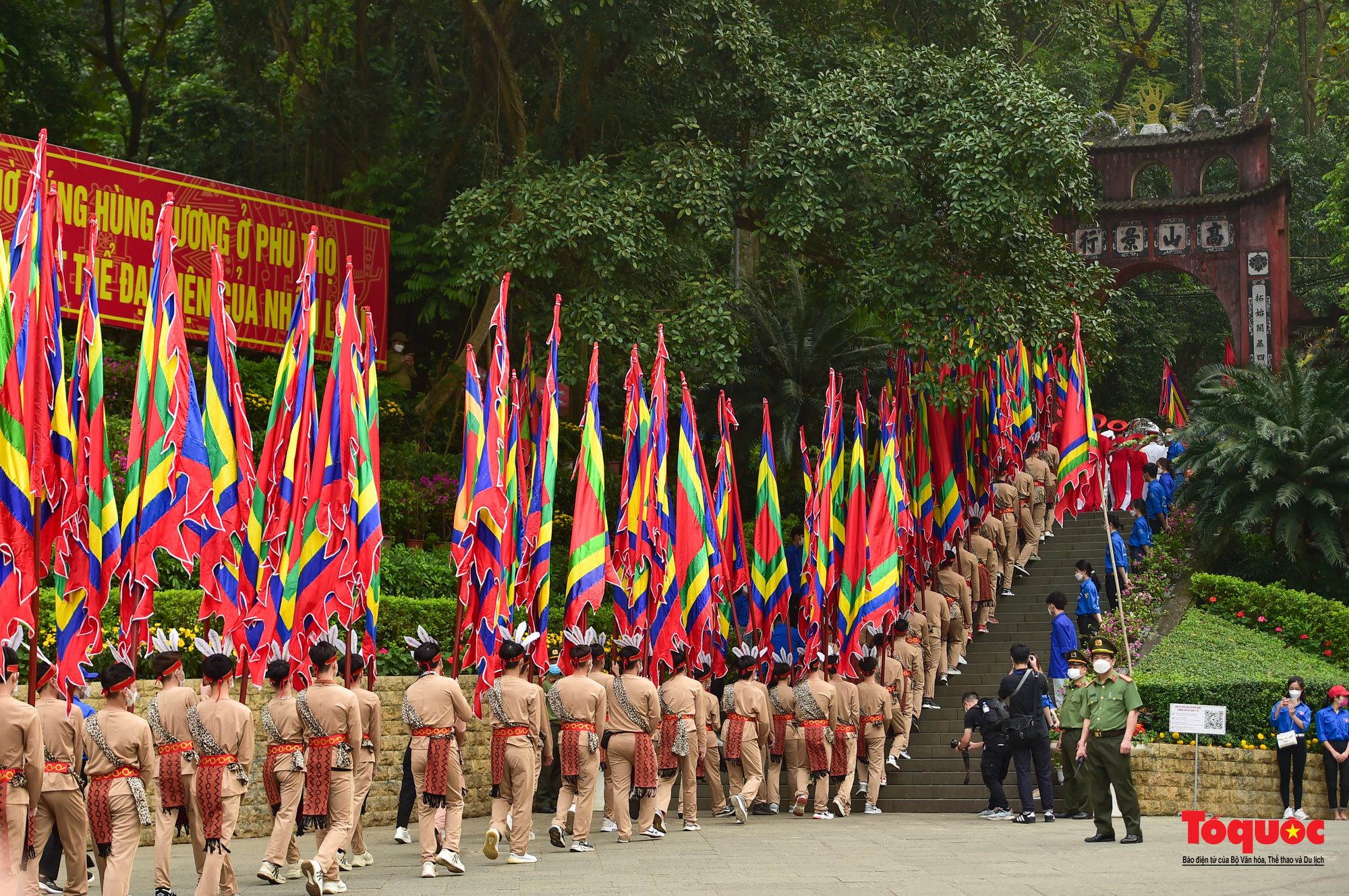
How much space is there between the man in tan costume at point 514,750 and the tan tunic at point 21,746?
392 cm

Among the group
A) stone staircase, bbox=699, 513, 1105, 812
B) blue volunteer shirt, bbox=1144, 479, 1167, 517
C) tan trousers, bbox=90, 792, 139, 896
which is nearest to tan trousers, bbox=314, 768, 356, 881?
tan trousers, bbox=90, 792, 139, 896

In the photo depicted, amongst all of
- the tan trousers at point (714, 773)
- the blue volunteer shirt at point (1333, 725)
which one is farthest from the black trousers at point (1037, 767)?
the blue volunteer shirt at point (1333, 725)

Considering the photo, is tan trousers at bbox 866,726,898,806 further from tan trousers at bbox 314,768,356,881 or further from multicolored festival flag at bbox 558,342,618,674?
tan trousers at bbox 314,768,356,881

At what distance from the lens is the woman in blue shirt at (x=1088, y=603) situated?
19109mm

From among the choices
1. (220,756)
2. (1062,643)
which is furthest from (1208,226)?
(220,756)

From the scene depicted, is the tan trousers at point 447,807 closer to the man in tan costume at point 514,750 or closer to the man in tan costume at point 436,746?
the man in tan costume at point 436,746

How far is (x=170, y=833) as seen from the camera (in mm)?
9930

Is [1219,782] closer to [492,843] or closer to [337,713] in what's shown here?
[492,843]

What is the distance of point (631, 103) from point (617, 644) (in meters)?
8.52

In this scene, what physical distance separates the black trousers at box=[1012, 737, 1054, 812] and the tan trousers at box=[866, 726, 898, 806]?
5.55 feet

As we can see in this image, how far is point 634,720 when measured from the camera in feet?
42.5

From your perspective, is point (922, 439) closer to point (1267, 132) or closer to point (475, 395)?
point (475, 395)

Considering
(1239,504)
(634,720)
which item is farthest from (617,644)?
(1239,504)

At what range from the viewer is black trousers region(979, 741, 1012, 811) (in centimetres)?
1438
